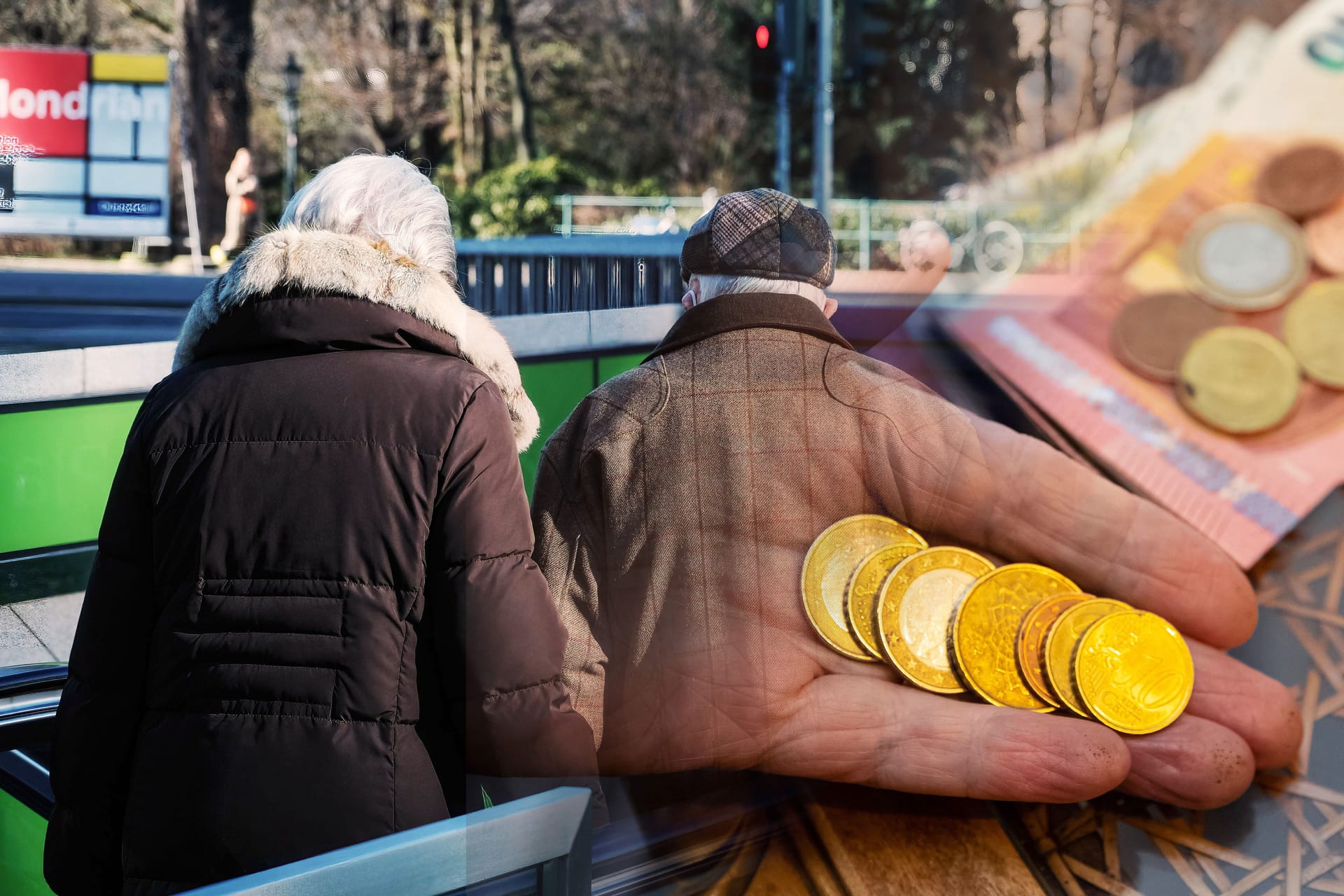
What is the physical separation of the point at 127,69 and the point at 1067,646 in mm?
1791

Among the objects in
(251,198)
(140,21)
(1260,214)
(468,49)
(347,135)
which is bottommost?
(1260,214)

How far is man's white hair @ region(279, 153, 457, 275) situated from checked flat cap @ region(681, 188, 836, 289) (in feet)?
1.02

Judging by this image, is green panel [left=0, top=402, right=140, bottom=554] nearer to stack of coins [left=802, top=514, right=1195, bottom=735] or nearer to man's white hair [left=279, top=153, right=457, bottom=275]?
man's white hair [left=279, top=153, right=457, bottom=275]

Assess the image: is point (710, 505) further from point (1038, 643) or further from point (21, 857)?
point (21, 857)

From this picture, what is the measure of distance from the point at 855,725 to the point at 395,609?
19.2 inches

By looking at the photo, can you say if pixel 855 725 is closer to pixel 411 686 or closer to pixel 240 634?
pixel 411 686

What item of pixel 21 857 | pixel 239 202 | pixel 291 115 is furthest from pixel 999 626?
pixel 291 115

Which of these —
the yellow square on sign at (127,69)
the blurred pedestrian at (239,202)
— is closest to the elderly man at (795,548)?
the yellow square on sign at (127,69)

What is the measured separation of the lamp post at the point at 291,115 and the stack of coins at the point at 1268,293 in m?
7.00

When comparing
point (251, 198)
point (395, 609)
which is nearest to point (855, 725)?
point (395, 609)

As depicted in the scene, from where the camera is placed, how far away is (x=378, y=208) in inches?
53.4

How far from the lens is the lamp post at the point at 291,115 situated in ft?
23.9

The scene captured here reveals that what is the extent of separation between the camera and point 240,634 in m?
1.21

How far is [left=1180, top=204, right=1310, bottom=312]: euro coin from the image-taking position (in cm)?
81
